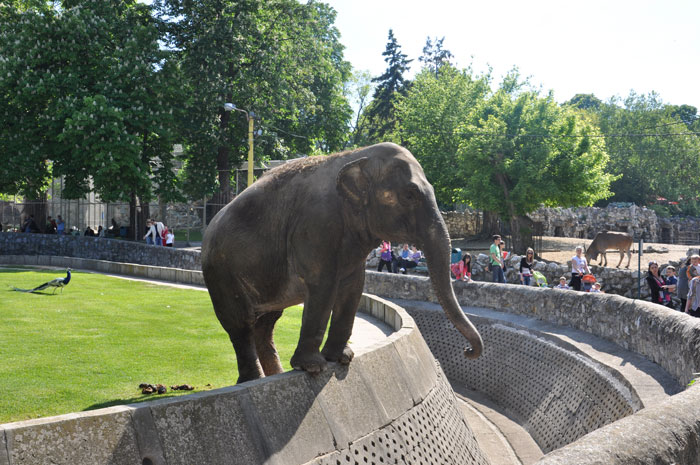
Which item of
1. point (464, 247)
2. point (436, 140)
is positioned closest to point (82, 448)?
point (464, 247)

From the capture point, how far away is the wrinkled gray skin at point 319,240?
5.36 m

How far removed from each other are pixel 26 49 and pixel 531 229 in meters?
24.4

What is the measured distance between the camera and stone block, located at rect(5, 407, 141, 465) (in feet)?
11.9

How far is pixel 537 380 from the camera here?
1249 cm

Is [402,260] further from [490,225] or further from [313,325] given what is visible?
[490,225]

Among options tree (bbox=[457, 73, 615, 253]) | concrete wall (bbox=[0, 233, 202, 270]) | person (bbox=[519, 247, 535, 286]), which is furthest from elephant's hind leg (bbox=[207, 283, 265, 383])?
tree (bbox=[457, 73, 615, 253])

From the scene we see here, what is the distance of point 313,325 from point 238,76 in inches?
1063

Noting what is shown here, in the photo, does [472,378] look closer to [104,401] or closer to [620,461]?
[104,401]

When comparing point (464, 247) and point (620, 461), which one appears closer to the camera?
point (620, 461)

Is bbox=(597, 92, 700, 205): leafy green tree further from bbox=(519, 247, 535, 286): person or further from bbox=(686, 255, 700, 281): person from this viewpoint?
bbox=(686, 255, 700, 281): person

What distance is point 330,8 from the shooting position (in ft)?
137

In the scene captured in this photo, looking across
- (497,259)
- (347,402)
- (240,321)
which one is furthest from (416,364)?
(497,259)

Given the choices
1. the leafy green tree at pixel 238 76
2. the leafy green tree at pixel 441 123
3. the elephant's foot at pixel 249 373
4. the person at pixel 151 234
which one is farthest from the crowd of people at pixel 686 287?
the leafy green tree at pixel 441 123

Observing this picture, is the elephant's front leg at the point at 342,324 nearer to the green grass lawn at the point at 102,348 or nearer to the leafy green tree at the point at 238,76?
the green grass lawn at the point at 102,348
